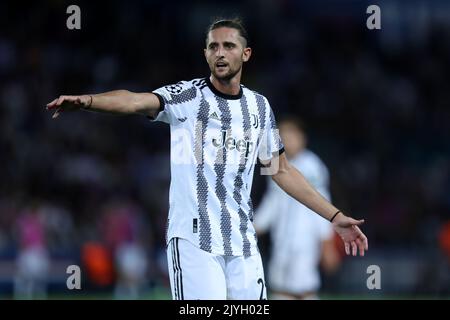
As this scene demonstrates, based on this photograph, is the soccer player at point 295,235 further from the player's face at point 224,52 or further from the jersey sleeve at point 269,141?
the player's face at point 224,52

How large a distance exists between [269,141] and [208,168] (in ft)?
2.09

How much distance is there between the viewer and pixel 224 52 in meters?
6.23

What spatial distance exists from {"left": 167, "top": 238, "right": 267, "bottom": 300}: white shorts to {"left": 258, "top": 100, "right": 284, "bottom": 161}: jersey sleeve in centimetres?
75

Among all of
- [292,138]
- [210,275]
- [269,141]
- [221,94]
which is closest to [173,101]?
[221,94]

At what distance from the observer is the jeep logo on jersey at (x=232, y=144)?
6156 mm

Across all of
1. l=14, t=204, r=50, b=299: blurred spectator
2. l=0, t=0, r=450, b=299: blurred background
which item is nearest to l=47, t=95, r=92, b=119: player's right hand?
l=0, t=0, r=450, b=299: blurred background

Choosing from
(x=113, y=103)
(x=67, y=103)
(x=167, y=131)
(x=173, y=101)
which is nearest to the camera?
(x=67, y=103)

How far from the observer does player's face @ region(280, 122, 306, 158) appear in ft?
33.7

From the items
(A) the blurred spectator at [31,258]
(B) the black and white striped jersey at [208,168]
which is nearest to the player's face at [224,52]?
(B) the black and white striped jersey at [208,168]

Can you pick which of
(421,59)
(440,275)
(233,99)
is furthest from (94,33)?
(233,99)

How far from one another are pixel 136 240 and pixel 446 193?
554 cm

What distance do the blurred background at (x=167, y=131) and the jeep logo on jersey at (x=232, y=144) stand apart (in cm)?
910

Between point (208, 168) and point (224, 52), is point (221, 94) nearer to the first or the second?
point (224, 52)

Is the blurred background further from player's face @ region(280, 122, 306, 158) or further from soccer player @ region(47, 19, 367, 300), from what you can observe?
soccer player @ region(47, 19, 367, 300)
